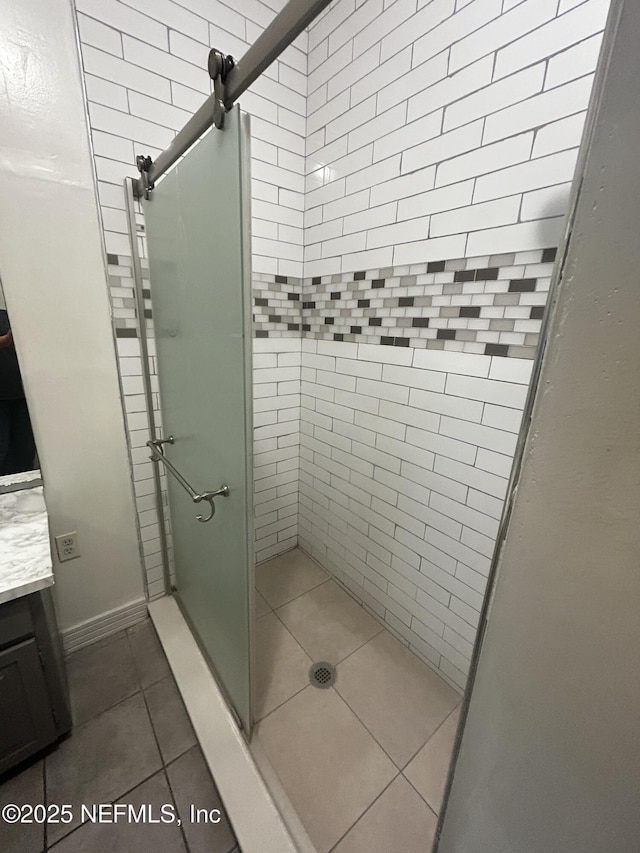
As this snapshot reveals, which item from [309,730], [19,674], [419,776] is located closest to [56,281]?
[19,674]

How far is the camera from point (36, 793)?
1007 mm

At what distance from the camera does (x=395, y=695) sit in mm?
1352

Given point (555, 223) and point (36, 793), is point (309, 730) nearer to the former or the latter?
point (36, 793)

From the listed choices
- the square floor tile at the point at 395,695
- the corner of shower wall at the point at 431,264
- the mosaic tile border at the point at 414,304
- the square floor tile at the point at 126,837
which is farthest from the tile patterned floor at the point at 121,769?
the mosaic tile border at the point at 414,304

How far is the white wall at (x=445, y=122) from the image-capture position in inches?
33.9

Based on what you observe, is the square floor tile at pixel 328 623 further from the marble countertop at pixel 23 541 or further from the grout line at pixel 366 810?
the marble countertop at pixel 23 541

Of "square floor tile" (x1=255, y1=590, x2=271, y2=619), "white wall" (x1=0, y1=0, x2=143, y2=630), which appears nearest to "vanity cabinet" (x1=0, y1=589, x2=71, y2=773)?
"white wall" (x1=0, y1=0, x2=143, y2=630)

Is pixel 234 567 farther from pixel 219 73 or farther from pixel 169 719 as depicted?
pixel 219 73

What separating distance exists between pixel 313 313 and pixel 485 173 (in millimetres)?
913

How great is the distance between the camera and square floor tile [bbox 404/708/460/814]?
1.07 m

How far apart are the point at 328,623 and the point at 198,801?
2.60ft

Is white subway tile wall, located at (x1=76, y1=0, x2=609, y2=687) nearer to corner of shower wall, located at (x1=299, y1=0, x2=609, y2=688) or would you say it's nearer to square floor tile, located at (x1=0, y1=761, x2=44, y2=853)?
corner of shower wall, located at (x1=299, y1=0, x2=609, y2=688)

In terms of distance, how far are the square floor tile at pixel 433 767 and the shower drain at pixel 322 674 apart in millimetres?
382

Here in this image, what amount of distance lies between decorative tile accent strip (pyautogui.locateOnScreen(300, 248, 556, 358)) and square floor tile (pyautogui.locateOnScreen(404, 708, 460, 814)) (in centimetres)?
121
